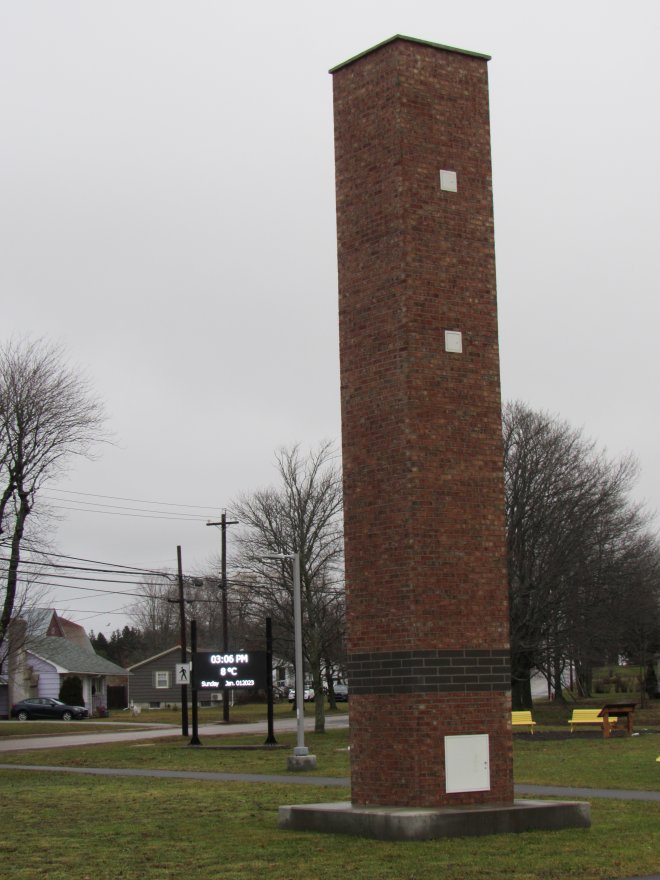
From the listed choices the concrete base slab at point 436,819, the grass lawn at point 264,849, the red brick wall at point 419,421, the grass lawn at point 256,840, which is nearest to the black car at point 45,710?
the grass lawn at point 256,840

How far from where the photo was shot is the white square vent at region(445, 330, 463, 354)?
1583 centimetres

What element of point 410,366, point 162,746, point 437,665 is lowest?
point 162,746

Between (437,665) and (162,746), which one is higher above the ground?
(437,665)

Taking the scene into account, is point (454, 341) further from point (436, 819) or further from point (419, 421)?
point (436, 819)

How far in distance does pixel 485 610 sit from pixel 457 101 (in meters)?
6.38

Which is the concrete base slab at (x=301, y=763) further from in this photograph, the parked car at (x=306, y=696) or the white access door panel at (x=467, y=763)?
the parked car at (x=306, y=696)

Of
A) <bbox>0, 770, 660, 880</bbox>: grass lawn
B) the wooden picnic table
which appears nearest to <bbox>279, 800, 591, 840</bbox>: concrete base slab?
<bbox>0, 770, 660, 880</bbox>: grass lawn

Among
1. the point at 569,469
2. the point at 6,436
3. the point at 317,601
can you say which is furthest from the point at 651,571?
the point at 6,436

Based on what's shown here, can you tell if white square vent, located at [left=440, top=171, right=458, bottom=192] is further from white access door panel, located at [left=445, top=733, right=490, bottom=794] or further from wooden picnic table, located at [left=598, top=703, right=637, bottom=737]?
wooden picnic table, located at [left=598, top=703, right=637, bottom=737]

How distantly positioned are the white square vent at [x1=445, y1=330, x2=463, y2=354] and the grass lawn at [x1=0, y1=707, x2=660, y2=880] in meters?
5.68

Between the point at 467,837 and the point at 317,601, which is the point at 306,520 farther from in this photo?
the point at 467,837

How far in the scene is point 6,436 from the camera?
45.4m

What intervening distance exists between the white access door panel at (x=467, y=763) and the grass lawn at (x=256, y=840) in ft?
2.76

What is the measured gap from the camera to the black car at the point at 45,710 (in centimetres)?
7275
